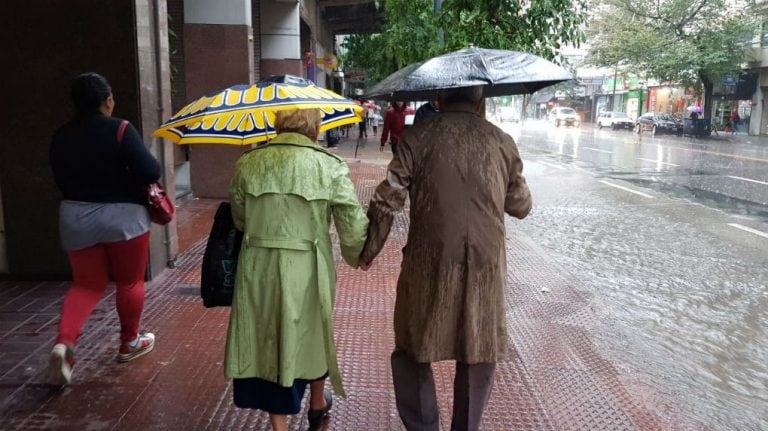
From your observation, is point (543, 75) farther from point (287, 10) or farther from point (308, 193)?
point (287, 10)

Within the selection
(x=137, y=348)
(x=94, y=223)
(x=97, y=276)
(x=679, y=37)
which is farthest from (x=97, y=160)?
(x=679, y=37)

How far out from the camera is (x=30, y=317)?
15.9ft

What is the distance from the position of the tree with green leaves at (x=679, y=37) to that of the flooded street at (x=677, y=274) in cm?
2359

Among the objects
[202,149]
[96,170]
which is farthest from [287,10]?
[96,170]

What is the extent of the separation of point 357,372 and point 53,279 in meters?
3.26

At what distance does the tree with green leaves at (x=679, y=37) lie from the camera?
116ft

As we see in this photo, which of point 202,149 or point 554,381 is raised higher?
point 202,149

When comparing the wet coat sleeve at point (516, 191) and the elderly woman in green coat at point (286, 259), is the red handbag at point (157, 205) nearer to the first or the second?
the elderly woman in green coat at point (286, 259)

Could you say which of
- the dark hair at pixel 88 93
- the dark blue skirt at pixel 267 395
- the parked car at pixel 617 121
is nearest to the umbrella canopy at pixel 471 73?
the dark blue skirt at pixel 267 395

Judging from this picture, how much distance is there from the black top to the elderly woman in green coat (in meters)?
0.95

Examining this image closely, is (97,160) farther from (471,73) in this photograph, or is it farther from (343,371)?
(471,73)

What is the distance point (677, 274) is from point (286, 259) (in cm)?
542

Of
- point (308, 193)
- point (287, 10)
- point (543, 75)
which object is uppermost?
point (287, 10)

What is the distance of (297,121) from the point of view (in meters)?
2.93
